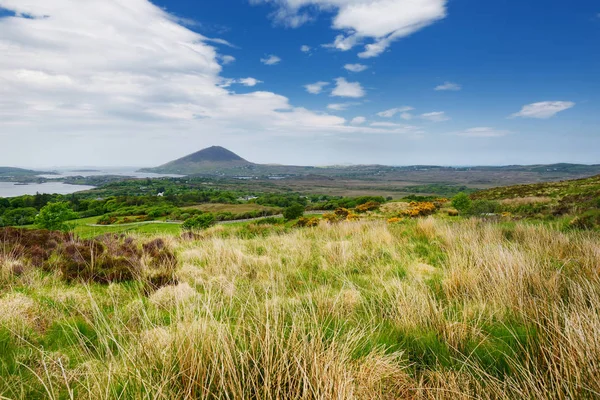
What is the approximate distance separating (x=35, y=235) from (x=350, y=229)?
9161 mm

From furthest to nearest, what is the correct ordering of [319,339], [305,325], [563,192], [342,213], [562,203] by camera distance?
[563,192], [342,213], [562,203], [305,325], [319,339]

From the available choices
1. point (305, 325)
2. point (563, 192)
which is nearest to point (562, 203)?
point (563, 192)

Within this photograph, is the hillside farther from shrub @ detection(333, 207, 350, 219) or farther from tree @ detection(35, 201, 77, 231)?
tree @ detection(35, 201, 77, 231)

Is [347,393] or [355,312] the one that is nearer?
[347,393]

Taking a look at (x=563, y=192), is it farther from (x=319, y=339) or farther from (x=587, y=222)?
(x=319, y=339)

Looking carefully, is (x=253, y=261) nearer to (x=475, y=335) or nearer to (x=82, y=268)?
(x=82, y=268)

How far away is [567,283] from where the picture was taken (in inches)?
132

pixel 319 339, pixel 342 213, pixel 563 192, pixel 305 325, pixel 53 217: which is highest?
pixel 319 339

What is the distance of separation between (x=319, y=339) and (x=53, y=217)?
23412mm

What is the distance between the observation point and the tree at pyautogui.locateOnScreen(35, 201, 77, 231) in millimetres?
18422

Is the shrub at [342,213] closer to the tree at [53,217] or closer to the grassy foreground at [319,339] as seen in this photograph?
the tree at [53,217]

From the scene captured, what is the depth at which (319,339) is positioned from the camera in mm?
1932

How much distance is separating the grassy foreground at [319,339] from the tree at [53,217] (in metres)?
17.3

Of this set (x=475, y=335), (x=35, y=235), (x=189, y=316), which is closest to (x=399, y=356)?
(x=475, y=335)
